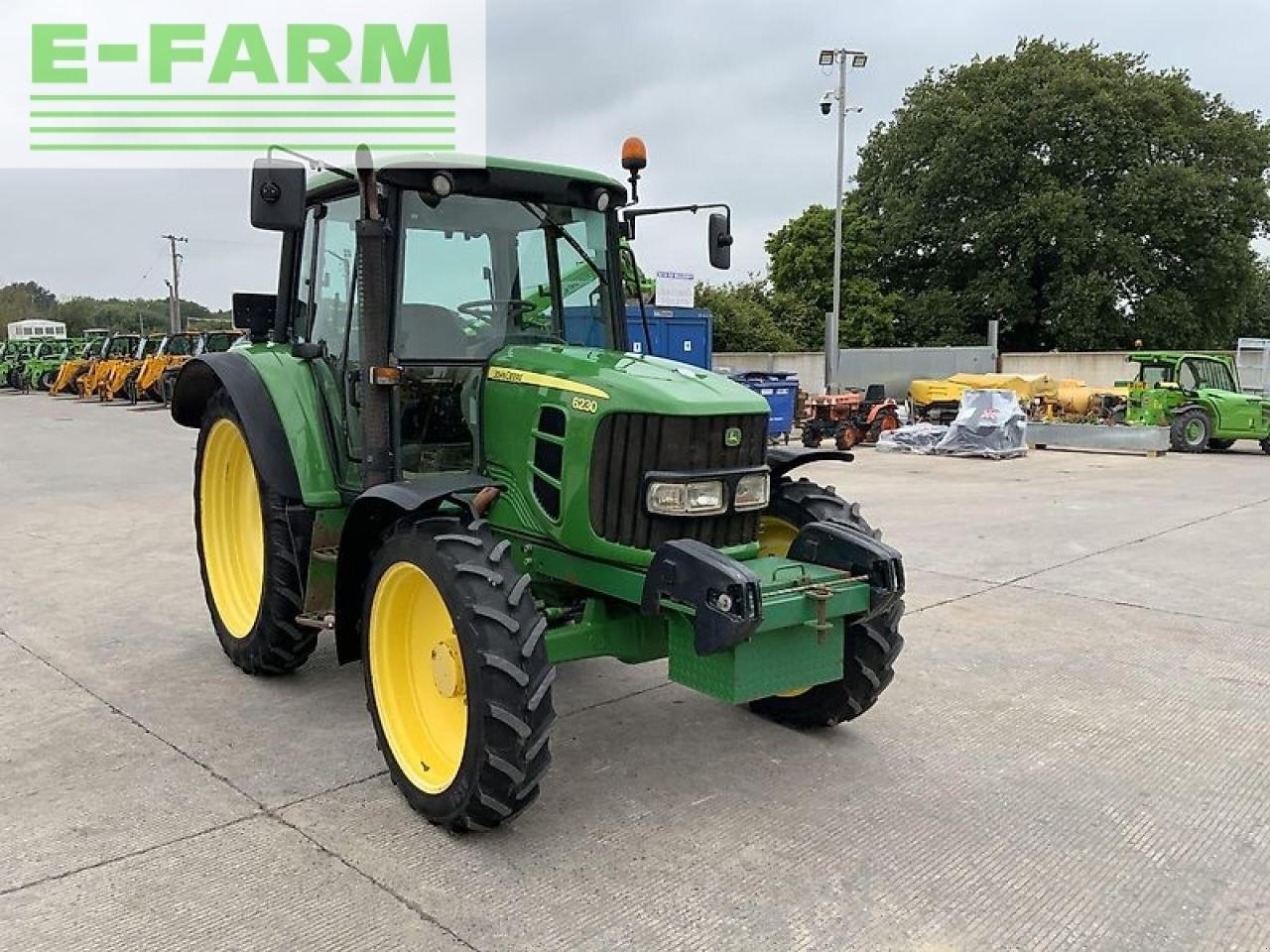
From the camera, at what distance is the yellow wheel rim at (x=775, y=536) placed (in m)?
4.31

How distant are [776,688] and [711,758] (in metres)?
0.72

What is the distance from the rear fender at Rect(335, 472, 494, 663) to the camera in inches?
140

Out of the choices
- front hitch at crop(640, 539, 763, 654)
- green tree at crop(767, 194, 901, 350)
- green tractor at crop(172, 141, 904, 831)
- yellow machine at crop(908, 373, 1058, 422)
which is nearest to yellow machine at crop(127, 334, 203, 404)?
yellow machine at crop(908, 373, 1058, 422)

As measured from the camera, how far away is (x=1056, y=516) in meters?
10.2

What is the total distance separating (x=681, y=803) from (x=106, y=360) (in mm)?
28562

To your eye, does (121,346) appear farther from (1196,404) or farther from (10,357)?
(1196,404)

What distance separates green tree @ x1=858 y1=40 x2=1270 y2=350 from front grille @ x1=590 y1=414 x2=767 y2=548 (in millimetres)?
30624

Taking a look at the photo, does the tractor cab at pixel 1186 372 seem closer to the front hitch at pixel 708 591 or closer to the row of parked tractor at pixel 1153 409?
the row of parked tractor at pixel 1153 409

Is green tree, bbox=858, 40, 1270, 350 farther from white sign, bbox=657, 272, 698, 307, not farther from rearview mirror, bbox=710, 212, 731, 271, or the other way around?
rearview mirror, bbox=710, 212, 731, 271

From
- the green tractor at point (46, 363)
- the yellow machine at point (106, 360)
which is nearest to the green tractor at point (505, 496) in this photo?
the yellow machine at point (106, 360)

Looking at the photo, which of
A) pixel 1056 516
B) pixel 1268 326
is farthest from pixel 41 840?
pixel 1268 326

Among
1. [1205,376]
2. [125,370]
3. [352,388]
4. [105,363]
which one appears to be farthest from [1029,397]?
[105,363]

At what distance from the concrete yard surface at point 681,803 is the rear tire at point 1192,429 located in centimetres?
1238

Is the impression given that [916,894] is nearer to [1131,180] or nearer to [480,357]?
[480,357]
